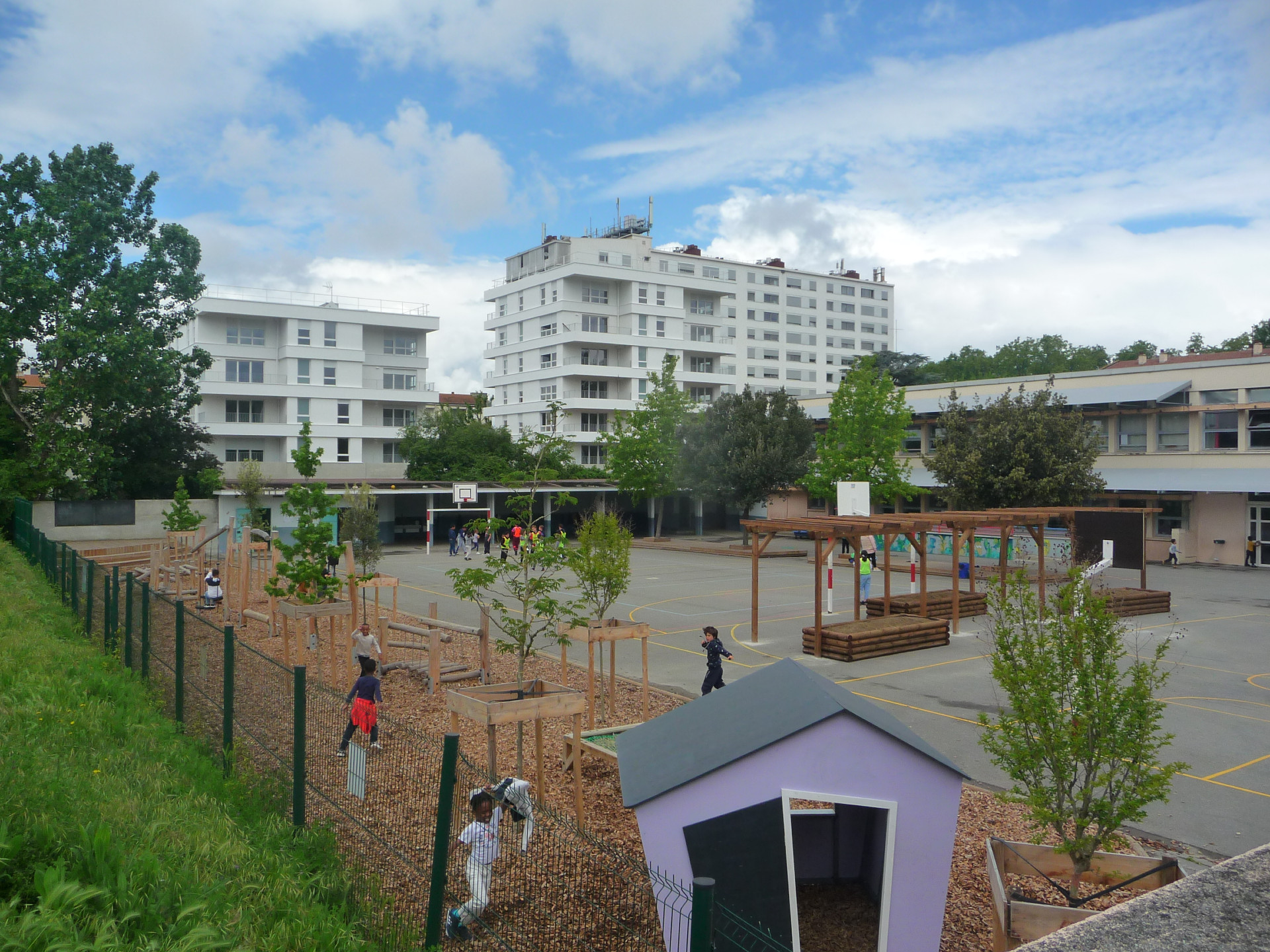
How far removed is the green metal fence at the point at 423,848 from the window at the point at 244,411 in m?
57.0

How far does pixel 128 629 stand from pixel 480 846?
9837 millimetres

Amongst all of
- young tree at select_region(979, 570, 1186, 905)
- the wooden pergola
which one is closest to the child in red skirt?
young tree at select_region(979, 570, 1186, 905)

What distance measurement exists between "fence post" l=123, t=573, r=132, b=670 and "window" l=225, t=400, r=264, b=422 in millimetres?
50933

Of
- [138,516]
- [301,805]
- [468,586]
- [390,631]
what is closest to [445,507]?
[138,516]

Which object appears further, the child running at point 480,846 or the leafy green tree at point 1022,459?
the leafy green tree at point 1022,459

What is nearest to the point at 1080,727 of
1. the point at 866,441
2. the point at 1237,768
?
the point at 1237,768

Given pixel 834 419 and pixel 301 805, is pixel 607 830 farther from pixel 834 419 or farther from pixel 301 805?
pixel 834 419

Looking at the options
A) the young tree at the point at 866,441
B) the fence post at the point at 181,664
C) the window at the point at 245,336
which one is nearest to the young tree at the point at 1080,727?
the fence post at the point at 181,664

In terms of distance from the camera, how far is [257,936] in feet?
17.4

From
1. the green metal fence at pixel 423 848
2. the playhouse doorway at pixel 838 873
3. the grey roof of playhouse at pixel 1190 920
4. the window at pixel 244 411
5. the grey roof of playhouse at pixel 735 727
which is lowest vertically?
the playhouse doorway at pixel 838 873

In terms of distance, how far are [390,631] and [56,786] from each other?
14896 mm

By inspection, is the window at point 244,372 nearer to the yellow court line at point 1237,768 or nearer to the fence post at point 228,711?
the fence post at point 228,711

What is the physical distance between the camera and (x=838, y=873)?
26.9 ft

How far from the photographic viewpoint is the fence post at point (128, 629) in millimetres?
13305
